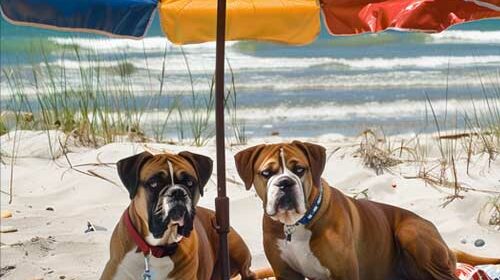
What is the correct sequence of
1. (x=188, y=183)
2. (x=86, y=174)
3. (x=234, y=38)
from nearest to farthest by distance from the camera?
(x=188, y=183) < (x=234, y=38) < (x=86, y=174)

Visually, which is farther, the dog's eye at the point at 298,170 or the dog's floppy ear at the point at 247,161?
the dog's floppy ear at the point at 247,161

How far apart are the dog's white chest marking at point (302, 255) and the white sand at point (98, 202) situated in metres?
1.15

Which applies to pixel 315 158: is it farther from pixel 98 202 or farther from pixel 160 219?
pixel 98 202

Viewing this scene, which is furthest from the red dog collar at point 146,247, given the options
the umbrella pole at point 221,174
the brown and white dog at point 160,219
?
the umbrella pole at point 221,174

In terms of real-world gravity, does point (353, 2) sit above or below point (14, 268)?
above

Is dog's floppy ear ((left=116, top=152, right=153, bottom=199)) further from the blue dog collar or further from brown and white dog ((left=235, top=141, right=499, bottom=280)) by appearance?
the blue dog collar

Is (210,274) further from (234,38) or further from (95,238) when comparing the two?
(95,238)

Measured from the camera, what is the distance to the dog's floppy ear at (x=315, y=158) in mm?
3818

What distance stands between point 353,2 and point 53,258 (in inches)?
90.9

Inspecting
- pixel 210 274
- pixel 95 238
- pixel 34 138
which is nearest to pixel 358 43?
pixel 34 138

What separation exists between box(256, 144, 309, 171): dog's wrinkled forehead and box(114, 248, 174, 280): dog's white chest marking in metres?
0.54

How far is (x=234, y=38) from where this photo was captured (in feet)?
15.2

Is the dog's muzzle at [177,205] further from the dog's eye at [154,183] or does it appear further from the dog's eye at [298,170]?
the dog's eye at [298,170]

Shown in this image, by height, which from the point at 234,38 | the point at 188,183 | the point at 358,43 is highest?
the point at 234,38
